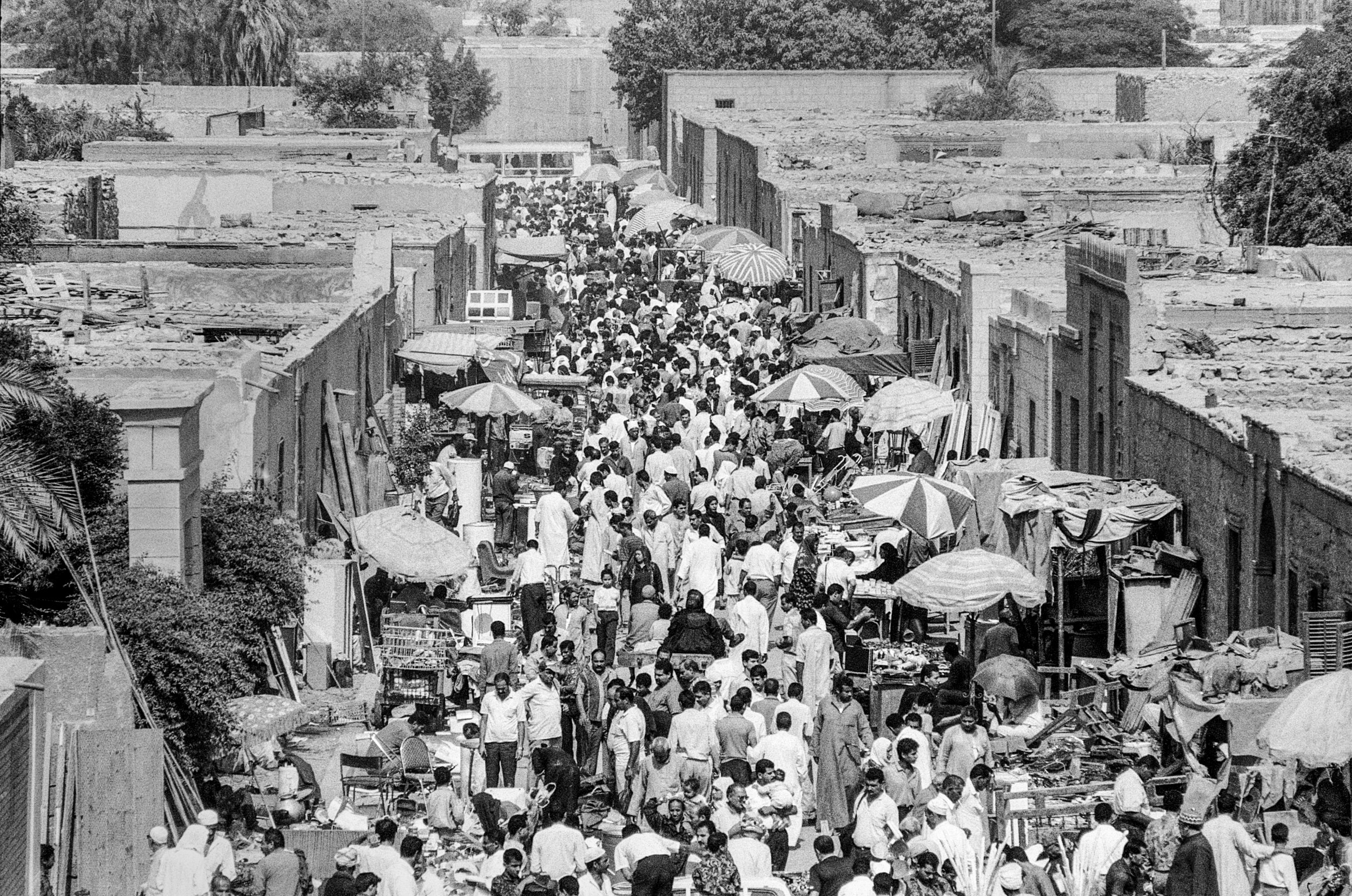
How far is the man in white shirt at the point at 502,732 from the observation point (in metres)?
15.7

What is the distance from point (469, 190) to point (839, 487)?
20.4 m

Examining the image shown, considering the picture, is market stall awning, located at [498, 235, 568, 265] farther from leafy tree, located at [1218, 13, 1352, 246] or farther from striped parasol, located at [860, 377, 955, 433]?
striped parasol, located at [860, 377, 955, 433]

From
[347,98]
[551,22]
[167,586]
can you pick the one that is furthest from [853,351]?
[551,22]

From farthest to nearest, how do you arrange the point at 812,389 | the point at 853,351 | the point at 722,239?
the point at 722,239, the point at 853,351, the point at 812,389

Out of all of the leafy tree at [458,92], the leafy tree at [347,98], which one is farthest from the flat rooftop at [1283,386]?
the leafy tree at [458,92]

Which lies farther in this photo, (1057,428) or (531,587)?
(1057,428)

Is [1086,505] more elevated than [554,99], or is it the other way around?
[554,99]

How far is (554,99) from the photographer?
343 ft

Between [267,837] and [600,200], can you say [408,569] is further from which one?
[600,200]

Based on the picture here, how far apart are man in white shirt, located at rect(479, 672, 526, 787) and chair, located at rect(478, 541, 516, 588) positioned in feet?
22.3

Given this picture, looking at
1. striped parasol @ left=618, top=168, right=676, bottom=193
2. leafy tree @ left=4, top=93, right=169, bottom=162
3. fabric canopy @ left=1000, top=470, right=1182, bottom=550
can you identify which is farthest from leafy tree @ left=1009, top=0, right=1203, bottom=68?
fabric canopy @ left=1000, top=470, right=1182, bottom=550

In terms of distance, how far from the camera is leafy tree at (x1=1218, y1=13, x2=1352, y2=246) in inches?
1668

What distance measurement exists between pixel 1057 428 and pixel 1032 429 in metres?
1.28

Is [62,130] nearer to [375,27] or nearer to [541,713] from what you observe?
[541,713]
